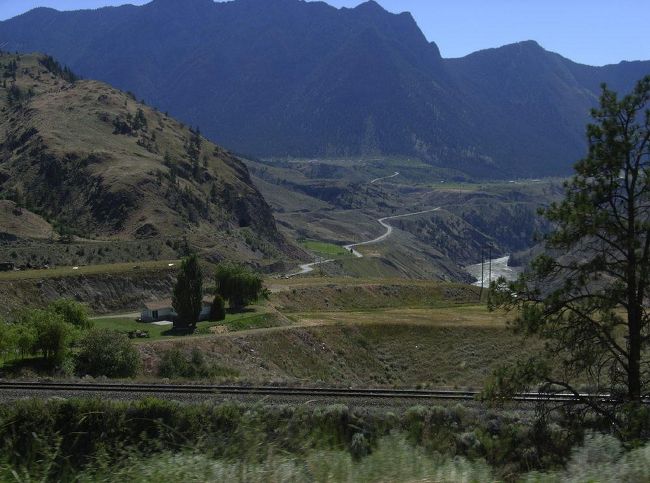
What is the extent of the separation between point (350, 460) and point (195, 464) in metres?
1.81

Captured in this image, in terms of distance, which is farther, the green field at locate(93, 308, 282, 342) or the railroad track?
the green field at locate(93, 308, 282, 342)

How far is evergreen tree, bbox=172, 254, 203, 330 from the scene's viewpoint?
199 feet

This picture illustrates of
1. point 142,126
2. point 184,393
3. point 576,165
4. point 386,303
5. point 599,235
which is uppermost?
point 142,126

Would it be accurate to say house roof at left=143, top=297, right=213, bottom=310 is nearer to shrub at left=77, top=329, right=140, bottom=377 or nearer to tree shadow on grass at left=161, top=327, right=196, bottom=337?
tree shadow on grass at left=161, top=327, right=196, bottom=337

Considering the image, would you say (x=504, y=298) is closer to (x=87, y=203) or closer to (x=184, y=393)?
(x=184, y=393)

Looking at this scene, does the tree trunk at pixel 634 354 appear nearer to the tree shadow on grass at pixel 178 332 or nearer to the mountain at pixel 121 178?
the tree shadow on grass at pixel 178 332

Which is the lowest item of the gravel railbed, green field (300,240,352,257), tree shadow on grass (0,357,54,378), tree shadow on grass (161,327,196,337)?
green field (300,240,352,257)

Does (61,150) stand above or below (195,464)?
above

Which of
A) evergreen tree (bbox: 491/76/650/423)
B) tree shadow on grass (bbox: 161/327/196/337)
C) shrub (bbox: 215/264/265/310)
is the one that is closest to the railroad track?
evergreen tree (bbox: 491/76/650/423)

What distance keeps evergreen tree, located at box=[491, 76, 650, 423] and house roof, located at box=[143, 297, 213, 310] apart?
5068cm

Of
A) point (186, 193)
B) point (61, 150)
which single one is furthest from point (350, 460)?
point (61, 150)

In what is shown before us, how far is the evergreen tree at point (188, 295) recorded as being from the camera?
60.6m

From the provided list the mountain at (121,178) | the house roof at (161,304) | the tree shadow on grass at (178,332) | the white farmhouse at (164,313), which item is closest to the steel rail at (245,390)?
the tree shadow on grass at (178,332)

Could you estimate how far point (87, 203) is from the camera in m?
132
